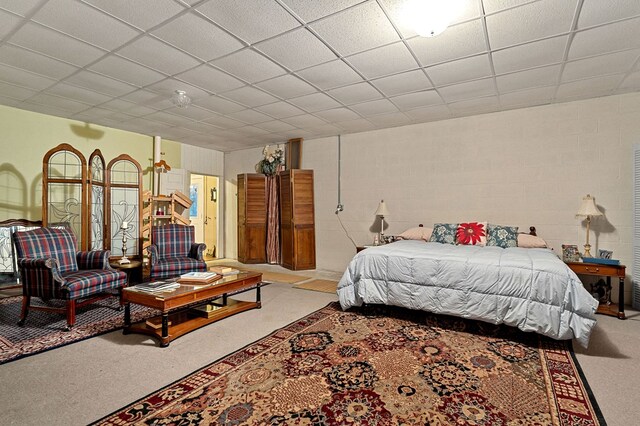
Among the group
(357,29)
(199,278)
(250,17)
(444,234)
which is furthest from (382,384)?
(444,234)

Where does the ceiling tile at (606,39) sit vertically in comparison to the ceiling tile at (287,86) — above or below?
below

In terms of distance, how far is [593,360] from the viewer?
2535 millimetres

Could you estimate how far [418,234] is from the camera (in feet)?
16.2

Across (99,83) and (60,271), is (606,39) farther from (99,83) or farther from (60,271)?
(60,271)

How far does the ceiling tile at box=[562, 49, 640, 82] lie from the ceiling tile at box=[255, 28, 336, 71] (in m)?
2.50

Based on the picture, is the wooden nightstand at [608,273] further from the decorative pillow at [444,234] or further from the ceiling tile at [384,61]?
the ceiling tile at [384,61]

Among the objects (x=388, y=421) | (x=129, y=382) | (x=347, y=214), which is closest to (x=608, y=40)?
(x=388, y=421)

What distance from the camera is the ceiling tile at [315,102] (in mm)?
4242

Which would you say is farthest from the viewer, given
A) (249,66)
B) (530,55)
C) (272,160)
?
(272,160)

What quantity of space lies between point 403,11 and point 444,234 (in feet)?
10.2

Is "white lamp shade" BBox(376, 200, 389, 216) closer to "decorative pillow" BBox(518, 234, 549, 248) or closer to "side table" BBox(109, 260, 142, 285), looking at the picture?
"decorative pillow" BBox(518, 234, 549, 248)

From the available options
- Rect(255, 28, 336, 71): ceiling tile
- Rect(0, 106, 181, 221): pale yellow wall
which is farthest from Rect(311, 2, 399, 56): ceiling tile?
Rect(0, 106, 181, 221): pale yellow wall

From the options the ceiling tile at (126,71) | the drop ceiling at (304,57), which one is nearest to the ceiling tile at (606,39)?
the drop ceiling at (304,57)

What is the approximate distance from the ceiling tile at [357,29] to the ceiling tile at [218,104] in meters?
2.00
